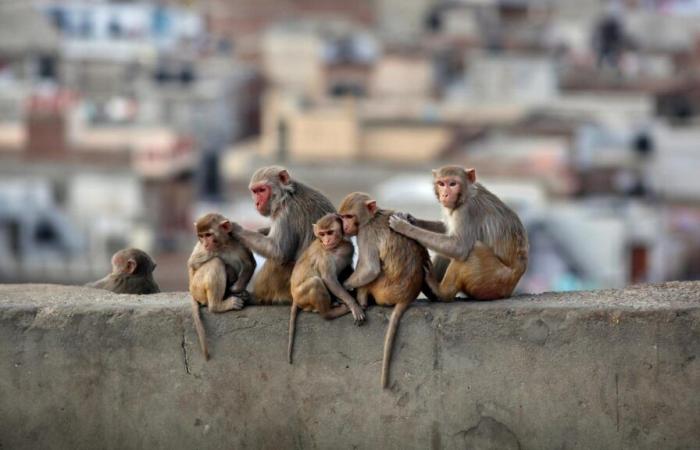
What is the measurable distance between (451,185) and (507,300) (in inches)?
17.7

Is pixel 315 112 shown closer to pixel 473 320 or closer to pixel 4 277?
pixel 4 277

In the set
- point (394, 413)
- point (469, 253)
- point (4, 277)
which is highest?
point (469, 253)

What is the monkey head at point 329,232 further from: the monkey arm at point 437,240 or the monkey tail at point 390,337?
the monkey tail at point 390,337

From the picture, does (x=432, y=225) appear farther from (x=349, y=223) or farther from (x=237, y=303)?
(x=237, y=303)

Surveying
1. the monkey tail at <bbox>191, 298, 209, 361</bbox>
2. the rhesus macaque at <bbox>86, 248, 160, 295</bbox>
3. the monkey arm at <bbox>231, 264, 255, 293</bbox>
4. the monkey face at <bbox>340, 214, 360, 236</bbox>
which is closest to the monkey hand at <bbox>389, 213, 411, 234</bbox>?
the monkey face at <bbox>340, 214, 360, 236</bbox>

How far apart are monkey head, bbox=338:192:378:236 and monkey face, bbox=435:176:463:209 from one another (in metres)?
0.25

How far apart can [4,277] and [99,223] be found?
1.95m

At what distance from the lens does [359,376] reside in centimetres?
630

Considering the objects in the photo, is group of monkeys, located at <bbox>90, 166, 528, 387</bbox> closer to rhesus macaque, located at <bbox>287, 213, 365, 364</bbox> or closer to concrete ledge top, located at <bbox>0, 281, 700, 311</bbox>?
rhesus macaque, located at <bbox>287, 213, 365, 364</bbox>

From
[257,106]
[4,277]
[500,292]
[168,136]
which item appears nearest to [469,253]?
[500,292]

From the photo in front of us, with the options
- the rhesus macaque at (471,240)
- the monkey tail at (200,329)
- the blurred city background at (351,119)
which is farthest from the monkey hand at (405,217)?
the blurred city background at (351,119)

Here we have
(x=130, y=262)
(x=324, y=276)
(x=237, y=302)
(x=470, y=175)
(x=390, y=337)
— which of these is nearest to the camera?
(x=390, y=337)

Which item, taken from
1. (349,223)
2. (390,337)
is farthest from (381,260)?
(390,337)

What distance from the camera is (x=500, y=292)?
6.43 meters
